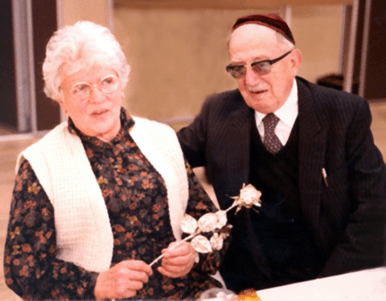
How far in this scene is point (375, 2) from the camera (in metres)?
6.28

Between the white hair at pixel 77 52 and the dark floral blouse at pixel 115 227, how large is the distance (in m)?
0.15

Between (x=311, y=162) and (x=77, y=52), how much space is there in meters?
0.81

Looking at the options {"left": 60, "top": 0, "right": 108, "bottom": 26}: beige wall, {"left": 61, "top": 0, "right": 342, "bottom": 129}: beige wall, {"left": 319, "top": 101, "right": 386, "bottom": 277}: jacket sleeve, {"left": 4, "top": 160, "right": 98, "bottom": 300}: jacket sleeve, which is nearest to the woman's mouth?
{"left": 4, "top": 160, "right": 98, "bottom": 300}: jacket sleeve

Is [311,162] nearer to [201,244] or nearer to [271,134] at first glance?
[271,134]

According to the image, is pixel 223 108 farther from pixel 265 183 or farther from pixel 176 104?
pixel 176 104

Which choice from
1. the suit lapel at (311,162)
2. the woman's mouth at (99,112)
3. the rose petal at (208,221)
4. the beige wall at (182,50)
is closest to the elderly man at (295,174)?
the suit lapel at (311,162)

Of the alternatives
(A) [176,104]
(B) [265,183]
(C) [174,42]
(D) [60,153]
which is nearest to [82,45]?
(D) [60,153]

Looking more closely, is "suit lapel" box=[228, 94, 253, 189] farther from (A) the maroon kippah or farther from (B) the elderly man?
(A) the maroon kippah

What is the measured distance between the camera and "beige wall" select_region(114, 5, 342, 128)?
3.46 metres

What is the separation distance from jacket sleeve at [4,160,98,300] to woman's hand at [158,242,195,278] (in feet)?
0.66

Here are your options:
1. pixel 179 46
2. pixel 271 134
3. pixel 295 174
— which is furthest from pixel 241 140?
pixel 179 46

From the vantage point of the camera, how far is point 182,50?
4.55m

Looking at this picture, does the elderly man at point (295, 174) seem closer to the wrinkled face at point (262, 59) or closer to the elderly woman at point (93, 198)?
the wrinkled face at point (262, 59)

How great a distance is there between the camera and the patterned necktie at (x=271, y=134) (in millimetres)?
1497
